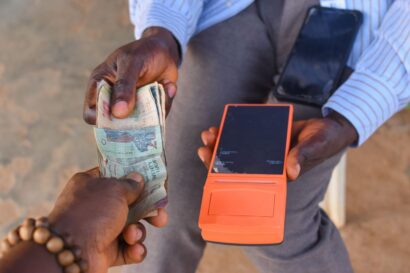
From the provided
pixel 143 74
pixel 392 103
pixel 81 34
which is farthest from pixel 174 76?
pixel 81 34

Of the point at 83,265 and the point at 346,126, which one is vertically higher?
the point at 83,265

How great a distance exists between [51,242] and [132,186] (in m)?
0.16

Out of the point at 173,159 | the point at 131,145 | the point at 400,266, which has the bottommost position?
the point at 400,266

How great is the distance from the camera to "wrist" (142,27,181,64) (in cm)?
90

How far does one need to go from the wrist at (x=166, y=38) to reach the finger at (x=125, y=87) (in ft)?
0.31

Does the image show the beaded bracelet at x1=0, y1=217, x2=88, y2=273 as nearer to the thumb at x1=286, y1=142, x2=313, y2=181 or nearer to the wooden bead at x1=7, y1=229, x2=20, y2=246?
the wooden bead at x1=7, y1=229, x2=20, y2=246

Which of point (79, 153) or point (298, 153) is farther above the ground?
point (298, 153)

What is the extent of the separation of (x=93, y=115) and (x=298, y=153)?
0.97ft

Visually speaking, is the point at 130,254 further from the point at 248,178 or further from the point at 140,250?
the point at 248,178

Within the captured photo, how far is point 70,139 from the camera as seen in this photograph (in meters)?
1.64

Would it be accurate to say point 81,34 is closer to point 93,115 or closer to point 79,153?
point 79,153

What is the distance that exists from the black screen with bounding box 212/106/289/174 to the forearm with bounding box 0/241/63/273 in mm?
286

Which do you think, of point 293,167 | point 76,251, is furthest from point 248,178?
point 76,251

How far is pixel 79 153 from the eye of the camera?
1601 mm
